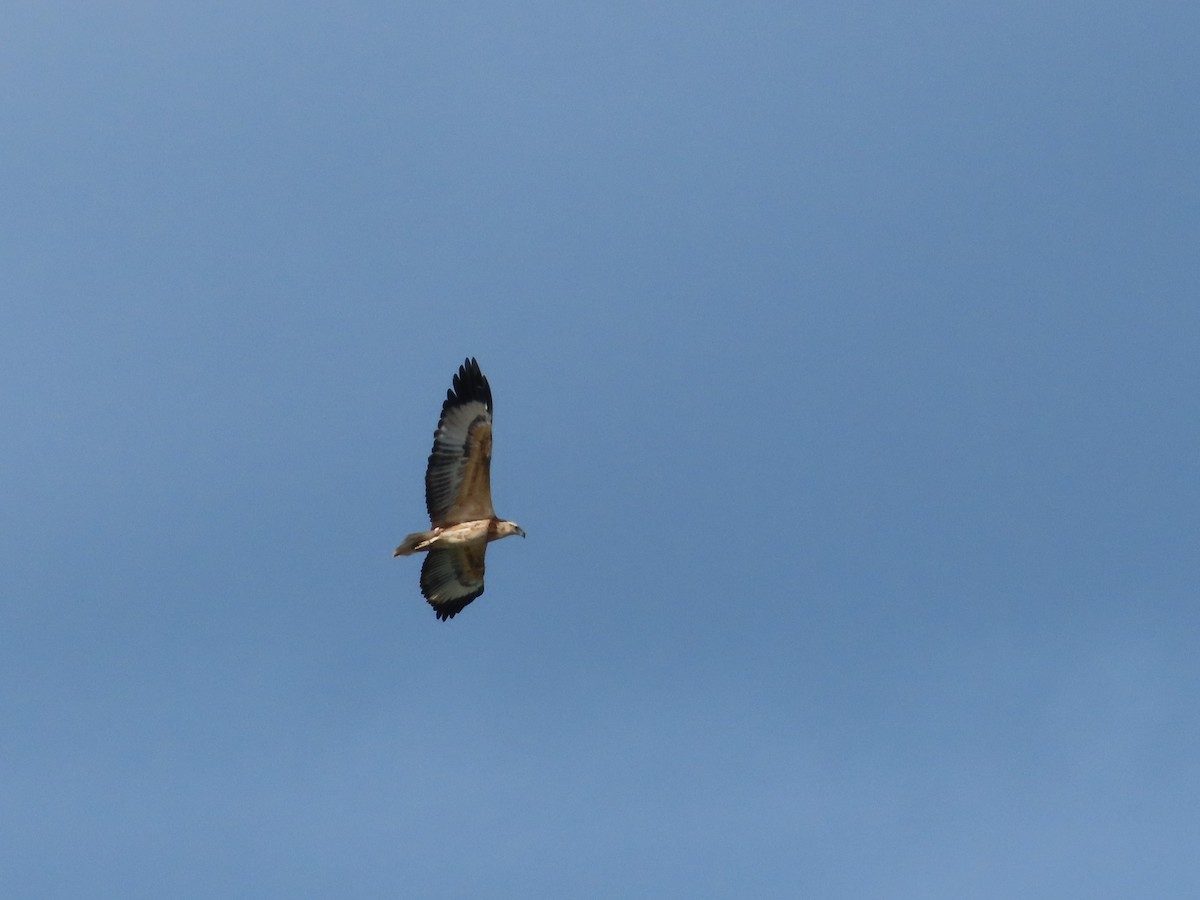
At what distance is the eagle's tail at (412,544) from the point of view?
36.9m

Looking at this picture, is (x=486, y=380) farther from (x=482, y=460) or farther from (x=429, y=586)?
(x=429, y=586)

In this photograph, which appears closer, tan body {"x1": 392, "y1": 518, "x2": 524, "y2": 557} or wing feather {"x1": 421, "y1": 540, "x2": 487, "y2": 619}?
tan body {"x1": 392, "y1": 518, "x2": 524, "y2": 557}

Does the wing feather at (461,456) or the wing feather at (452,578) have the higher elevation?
the wing feather at (461,456)

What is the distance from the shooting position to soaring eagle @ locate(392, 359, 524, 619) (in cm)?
3709

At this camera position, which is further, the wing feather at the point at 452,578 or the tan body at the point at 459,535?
the wing feather at the point at 452,578

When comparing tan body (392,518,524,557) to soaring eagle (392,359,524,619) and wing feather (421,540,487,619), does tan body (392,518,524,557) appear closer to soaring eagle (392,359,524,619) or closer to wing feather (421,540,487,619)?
soaring eagle (392,359,524,619)

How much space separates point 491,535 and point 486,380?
3469mm

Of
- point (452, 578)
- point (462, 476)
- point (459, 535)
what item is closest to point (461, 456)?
point (462, 476)

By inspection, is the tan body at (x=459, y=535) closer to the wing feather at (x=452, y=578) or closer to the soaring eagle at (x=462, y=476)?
the soaring eagle at (x=462, y=476)

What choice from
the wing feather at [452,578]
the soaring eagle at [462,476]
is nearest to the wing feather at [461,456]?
the soaring eagle at [462,476]

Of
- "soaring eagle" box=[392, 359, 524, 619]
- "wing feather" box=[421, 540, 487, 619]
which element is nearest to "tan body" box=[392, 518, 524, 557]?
"soaring eagle" box=[392, 359, 524, 619]

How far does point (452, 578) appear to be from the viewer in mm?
38875

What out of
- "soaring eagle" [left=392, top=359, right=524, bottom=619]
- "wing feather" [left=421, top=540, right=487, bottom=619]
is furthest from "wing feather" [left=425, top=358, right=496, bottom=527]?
"wing feather" [left=421, top=540, right=487, bottom=619]

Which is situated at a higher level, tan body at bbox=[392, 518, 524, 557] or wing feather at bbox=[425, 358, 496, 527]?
wing feather at bbox=[425, 358, 496, 527]
